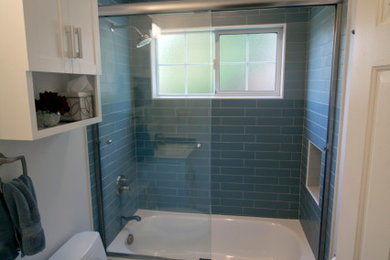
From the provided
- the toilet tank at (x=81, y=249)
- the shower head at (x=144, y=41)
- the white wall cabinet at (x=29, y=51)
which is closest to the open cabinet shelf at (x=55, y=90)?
the white wall cabinet at (x=29, y=51)

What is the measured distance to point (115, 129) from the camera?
7.66 feet

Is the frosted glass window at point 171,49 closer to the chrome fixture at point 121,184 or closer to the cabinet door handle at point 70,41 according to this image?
the chrome fixture at point 121,184

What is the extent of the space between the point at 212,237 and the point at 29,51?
2.34 meters

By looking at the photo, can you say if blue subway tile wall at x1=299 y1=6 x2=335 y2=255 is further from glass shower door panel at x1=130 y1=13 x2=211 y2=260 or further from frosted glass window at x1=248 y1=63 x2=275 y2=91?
glass shower door panel at x1=130 y1=13 x2=211 y2=260

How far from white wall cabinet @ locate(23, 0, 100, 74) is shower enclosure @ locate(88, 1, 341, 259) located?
785 millimetres

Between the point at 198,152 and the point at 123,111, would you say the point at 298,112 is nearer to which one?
the point at 198,152

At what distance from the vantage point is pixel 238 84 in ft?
9.36

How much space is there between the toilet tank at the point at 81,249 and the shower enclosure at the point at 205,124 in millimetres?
423

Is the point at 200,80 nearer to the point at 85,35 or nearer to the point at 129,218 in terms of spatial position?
the point at 85,35

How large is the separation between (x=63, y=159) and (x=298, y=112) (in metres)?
2.07

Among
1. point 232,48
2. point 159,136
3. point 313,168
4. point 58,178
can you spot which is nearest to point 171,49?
point 232,48

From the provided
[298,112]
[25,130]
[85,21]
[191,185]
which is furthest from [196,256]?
[85,21]

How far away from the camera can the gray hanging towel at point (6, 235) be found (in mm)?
1035

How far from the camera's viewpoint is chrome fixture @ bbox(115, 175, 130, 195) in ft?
7.80
